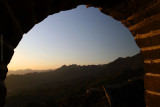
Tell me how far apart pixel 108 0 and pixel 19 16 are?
0.97 m

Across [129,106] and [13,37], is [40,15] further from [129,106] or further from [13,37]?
[129,106]

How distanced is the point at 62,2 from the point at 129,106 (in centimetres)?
1313

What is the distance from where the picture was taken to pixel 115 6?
1483mm

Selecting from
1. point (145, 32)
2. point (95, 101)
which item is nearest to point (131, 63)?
point (95, 101)

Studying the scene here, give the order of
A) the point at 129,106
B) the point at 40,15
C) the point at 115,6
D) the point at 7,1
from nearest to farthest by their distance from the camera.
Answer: the point at 7,1 < the point at 40,15 < the point at 115,6 < the point at 129,106

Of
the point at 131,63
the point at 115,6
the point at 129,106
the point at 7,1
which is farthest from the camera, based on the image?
the point at 131,63

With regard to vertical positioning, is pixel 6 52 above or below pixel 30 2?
below

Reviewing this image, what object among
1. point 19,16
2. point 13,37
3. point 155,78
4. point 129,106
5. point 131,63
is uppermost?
point 19,16

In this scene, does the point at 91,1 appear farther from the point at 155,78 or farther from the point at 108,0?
the point at 155,78

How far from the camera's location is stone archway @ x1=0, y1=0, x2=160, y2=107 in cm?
76

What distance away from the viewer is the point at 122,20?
158 centimetres

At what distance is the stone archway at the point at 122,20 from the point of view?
758mm

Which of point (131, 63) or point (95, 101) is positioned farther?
point (131, 63)

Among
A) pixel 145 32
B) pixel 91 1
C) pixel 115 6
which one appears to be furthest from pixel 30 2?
pixel 145 32
